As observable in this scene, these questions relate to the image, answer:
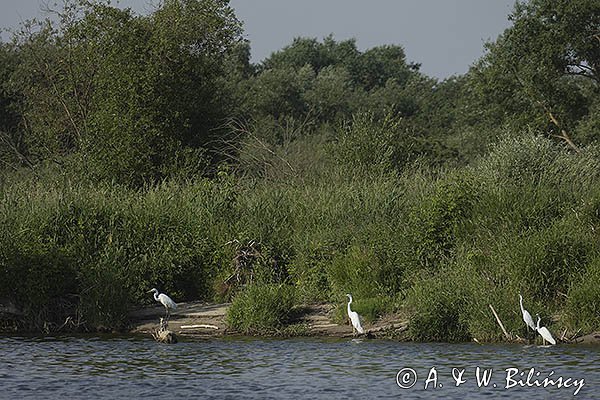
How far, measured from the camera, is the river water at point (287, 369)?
14578 millimetres

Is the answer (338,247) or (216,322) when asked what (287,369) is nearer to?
(216,322)

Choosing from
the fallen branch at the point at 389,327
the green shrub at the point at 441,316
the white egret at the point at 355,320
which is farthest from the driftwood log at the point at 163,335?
the green shrub at the point at 441,316

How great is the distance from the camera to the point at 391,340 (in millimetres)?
19266

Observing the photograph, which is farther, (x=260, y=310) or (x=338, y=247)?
(x=338, y=247)

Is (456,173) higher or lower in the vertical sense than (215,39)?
lower

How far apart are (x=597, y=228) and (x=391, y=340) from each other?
4305 mm

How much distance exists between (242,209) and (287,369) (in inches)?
336

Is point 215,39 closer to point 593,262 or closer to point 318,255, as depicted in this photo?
point 318,255

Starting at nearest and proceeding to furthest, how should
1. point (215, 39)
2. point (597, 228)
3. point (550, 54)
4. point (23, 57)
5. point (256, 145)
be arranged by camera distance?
point (597, 228)
point (256, 145)
point (215, 39)
point (550, 54)
point (23, 57)

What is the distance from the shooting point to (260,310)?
2027 cm

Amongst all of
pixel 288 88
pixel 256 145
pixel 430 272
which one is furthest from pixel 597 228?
pixel 288 88

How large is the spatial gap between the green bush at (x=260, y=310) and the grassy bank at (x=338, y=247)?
0.09 feet

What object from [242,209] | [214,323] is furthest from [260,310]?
[242,209]

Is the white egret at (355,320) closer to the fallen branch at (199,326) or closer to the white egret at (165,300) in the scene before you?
the fallen branch at (199,326)
